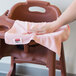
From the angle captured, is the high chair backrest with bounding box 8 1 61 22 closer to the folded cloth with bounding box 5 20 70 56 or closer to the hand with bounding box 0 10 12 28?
the hand with bounding box 0 10 12 28

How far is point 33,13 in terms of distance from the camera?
1.12m

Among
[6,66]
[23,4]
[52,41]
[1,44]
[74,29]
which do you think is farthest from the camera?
[6,66]

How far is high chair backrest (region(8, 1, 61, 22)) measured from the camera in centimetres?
105

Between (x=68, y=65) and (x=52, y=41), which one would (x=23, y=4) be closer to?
(x=52, y=41)

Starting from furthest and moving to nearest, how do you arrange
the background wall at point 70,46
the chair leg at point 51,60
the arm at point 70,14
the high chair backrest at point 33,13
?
1. the background wall at point 70,46
2. the high chair backrest at point 33,13
3. the chair leg at point 51,60
4. the arm at point 70,14

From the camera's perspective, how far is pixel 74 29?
121 cm

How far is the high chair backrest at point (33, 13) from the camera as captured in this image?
105cm

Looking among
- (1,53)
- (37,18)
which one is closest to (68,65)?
(37,18)

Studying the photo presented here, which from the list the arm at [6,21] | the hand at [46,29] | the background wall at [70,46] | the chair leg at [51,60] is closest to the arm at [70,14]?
the hand at [46,29]

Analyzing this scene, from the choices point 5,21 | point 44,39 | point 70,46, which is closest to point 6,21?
point 5,21

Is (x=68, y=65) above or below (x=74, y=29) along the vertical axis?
below

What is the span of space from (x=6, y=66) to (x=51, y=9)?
0.71m

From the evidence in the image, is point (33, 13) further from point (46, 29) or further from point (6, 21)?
point (46, 29)

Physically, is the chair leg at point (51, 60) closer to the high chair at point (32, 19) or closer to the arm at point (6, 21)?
→ the high chair at point (32, 19)
